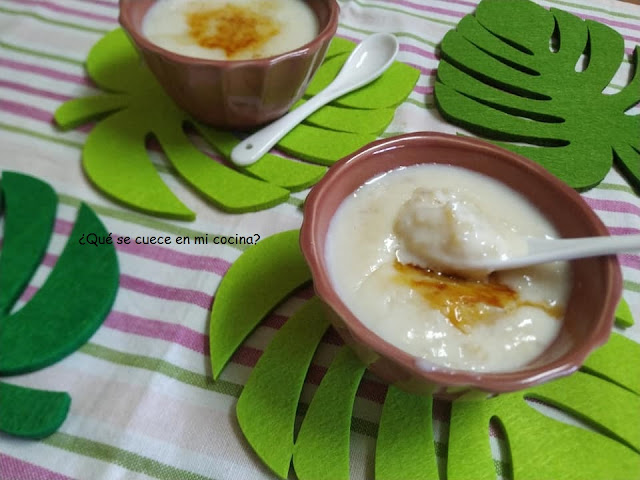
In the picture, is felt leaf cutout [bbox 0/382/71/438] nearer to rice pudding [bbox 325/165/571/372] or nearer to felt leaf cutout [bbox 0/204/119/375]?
felt leaf cutout [bbox 0/204/119/375]

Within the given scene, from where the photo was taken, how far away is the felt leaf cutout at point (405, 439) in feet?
1.83

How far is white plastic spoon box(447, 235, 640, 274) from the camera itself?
542mm

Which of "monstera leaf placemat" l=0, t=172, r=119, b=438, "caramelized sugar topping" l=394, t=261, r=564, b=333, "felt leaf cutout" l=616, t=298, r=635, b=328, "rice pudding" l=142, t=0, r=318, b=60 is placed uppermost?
"rice pudding" l=142, t=0, r=318, b=60

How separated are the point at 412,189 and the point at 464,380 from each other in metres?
0.26

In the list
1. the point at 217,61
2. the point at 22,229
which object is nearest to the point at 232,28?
the point at 217,61

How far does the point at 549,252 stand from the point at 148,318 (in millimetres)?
473

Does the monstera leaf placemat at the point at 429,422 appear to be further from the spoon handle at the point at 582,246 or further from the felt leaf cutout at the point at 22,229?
the felt leaf cutout at the point at 22,229

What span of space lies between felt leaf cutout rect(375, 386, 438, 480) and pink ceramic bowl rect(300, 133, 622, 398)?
6 centimetres

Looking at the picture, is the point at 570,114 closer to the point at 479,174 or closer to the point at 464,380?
the point at 479,174

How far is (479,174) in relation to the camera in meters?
0.67

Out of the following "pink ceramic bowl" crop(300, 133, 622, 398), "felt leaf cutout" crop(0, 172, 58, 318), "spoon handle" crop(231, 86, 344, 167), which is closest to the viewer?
"pink ceramic bowl" crop(300, 133, 622, 398)

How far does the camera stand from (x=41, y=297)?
2.29 feet

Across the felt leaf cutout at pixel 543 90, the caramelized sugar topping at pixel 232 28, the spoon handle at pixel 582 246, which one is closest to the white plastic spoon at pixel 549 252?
the spoon handle at pixel 582 246

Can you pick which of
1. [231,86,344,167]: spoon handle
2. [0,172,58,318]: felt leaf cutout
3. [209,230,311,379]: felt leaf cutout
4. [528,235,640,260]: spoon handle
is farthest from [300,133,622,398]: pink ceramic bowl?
[0,172,58,318]: felt leaf cutout
